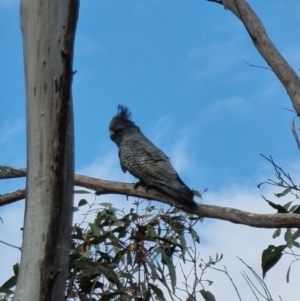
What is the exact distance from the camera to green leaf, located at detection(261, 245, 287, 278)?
239 centimetres

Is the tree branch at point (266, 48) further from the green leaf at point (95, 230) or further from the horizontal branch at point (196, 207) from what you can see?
the green leaf at point (95, 230)

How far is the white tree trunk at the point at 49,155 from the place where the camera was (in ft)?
4.70

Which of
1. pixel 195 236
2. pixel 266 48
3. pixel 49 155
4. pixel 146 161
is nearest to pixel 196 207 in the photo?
pixel 195 236

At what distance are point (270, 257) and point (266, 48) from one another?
33.8 inches

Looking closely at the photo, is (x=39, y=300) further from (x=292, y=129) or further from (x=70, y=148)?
(x=292, y=129)

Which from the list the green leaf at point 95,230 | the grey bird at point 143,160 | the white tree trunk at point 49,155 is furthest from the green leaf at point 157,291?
the white tree trunk at point 49,155

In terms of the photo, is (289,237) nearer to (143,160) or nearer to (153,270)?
(153,270)

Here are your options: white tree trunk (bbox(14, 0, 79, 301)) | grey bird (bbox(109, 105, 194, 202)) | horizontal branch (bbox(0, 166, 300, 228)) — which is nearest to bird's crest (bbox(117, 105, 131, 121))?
grey bird (bbox(109, 105, 194, 202))

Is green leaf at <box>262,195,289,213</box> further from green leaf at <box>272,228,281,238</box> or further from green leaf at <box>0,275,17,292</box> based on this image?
green leaf at <box>0,275,17,292</box>

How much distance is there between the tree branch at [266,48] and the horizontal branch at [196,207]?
413mm

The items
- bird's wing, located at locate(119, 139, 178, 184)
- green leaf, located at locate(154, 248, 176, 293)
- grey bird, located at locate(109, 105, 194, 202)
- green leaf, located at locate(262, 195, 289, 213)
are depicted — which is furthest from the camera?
bird's wing, located at locate(119, 139, 178, 184)

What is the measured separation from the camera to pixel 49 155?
147 cm

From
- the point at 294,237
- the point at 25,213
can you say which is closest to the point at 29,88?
the point at 25,213

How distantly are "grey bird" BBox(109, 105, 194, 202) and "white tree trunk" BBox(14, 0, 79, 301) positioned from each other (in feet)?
4.46
